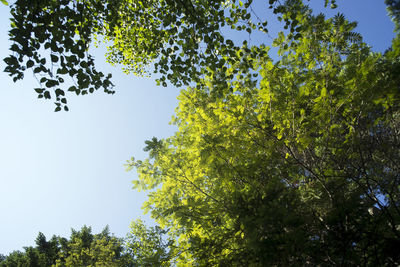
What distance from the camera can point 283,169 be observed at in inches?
106

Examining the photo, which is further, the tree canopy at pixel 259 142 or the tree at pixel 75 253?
the tree at pixel 75 253

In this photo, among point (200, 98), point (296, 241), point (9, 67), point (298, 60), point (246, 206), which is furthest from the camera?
point (200, 98)

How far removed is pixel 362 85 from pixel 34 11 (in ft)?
14.2

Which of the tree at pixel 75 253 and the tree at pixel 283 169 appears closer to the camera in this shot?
the tree at pixel 283 169

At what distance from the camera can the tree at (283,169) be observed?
73.2 inches

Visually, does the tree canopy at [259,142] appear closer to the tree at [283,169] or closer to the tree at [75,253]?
the tree at [283,169]

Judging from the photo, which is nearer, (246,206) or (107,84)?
(246,206)

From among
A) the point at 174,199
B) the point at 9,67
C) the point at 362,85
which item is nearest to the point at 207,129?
the point at 174,199

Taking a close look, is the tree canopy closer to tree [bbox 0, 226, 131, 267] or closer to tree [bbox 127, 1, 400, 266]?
tree [bbox 127, 1, 400, 266]

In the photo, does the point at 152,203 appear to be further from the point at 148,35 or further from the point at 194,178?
the point at 148,35

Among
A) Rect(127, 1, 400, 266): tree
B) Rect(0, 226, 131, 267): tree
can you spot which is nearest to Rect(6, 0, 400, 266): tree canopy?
Rect(127, 1, 400, 266): tree

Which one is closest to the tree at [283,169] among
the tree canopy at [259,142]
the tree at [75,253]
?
the tree canopy at [259,142]

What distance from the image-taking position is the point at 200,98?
12.1 feet

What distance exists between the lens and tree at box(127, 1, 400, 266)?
1.86 m
